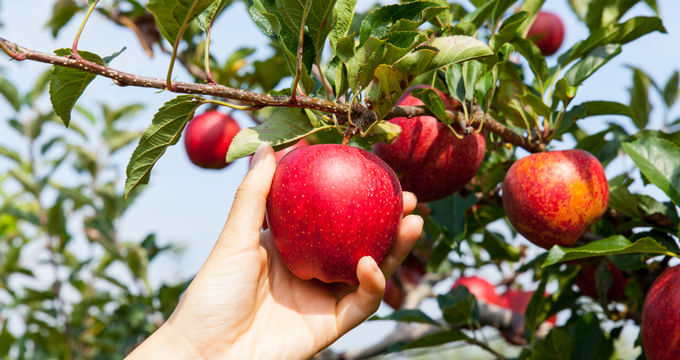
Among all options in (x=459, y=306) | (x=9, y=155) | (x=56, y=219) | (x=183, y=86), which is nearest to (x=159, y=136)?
(x=183, y=86)

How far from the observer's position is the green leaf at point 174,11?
0.74 metres

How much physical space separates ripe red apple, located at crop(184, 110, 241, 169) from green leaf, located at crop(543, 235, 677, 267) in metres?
1.52

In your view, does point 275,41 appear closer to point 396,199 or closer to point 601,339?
point 396,199

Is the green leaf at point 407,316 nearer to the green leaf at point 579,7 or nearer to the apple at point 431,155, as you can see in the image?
the apple at point 431,155

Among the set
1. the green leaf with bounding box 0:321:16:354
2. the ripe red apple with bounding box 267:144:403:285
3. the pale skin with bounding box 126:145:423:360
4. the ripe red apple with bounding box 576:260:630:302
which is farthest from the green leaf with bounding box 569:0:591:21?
the green leaf with bounding box 0:321:16:354

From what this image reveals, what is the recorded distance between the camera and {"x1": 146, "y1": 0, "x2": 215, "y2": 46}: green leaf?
2.43 ft

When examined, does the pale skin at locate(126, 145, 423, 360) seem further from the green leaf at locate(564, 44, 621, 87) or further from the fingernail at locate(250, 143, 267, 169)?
the green leaf at locate(564, 44, 621, 87)

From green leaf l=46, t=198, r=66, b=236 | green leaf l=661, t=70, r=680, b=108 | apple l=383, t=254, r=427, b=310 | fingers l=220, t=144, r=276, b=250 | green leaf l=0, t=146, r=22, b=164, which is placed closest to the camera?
fingers l=220, t=144, r=276, b=250

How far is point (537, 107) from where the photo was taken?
3.83ft

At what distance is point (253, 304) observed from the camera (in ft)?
3.49

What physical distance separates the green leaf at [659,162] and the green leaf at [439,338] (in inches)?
26.8

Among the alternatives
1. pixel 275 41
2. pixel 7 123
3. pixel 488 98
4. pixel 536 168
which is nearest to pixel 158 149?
pixel 275 41

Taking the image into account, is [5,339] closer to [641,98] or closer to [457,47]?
[457,47]

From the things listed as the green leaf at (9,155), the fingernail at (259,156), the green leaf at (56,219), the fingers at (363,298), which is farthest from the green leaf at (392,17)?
the green leaf at (9,155)
